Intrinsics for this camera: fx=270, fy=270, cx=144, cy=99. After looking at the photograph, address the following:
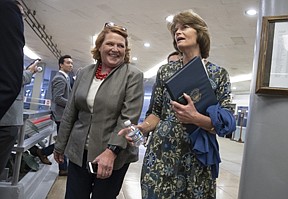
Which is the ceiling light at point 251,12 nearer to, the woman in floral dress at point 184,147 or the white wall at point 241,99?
the woman in floral dress at point 184,147

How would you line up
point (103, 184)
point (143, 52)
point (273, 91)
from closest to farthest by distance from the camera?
point (273, 91) → point (103, 184) → point (143, 52)

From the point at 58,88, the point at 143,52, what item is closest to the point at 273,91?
the point at 58,88

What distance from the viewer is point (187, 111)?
45.9 inches

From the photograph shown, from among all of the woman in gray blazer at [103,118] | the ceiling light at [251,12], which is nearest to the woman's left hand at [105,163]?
the woman in gray blazer at [103,118]

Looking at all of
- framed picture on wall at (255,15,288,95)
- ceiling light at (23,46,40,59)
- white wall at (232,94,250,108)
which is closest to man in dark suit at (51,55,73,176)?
framed picture on wall at (255,15,288,95)

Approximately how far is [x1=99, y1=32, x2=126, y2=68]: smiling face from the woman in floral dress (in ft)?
1.29

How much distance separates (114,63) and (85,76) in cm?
21

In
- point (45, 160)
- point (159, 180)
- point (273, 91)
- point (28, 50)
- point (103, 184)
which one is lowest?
point (45, 160)

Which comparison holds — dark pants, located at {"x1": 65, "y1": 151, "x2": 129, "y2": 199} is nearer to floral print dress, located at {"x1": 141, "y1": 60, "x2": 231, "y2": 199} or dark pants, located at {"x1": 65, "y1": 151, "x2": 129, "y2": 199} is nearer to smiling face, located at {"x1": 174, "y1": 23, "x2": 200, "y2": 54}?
floral print dress, located at {"x1": 141, "y1": 60, "x2": 231, "y2": 199}

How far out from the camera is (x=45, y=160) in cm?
366

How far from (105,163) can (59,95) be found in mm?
2518

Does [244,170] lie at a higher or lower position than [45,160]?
higher

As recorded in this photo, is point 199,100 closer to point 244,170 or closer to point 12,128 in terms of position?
point 244,170

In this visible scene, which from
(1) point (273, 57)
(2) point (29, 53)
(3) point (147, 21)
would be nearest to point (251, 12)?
(3) point (147, 21)
